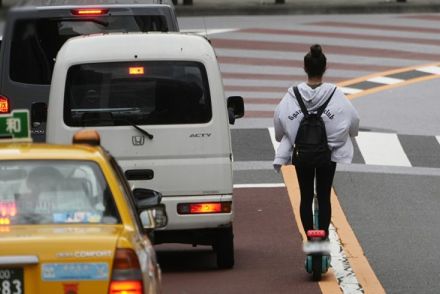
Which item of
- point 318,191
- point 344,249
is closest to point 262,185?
point 344,249

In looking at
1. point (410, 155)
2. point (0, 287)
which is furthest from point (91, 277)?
point (410, 155)

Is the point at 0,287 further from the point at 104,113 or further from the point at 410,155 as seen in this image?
the point at 410,155

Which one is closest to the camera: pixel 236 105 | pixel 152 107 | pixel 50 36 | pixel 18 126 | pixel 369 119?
pixel 18 126

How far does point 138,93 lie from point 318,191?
1743mm

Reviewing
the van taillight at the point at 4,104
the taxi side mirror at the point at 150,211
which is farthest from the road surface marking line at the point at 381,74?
the taxi side mirror at the point at 150,211

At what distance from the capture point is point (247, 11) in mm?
34750

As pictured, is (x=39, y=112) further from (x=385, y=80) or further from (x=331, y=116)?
(x=385, y=80)

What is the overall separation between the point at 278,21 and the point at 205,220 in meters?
21.5

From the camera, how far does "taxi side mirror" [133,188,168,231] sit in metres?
8.91

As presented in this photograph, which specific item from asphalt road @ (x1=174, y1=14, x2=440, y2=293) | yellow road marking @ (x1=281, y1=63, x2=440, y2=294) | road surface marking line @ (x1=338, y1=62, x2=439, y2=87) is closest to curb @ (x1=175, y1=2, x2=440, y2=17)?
asphalt road @ (x1=174, y1=14, x2=440, y2=293)

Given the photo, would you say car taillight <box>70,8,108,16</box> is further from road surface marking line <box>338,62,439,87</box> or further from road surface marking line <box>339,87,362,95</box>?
road surface marking line <box>338,62,439,87</box>

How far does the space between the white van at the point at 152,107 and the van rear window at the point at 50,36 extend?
2087 millimetres

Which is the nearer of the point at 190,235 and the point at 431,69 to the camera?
the point at 190,235

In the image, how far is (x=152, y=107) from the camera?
42.0 feet
